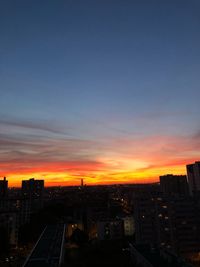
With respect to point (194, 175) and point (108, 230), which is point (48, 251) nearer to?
point (108, 230)

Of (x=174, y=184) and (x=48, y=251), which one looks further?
(x=174, y=184)

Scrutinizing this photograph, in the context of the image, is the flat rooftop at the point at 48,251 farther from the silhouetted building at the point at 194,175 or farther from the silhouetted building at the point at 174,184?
the silhouetted building at the point at 174,184

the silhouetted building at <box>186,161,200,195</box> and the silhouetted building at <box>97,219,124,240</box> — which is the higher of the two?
the silhouetted building at <box>186,161,200,195</box>

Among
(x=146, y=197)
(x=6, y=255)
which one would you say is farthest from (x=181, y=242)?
(x=6, y=255)

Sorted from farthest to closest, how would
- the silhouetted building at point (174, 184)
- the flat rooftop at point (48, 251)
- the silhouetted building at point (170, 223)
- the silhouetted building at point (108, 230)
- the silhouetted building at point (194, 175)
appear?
the silhouetted building at point (174, 184)
the silhouetted building at point (194, 175)
the silhouetted building at point (108, 230)
the silhouetted building at point (170, 223)
the flat rooftop at point (48, 251)

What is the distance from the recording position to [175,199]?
4694cm

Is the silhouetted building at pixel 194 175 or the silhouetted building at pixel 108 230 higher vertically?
the silhouetted building at pixel 194 175

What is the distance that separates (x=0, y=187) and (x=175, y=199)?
94.9m

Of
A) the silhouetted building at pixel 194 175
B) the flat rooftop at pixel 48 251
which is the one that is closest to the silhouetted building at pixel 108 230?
the flat rooftop at pixel 48 251

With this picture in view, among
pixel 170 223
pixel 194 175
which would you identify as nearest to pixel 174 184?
pixel 194 175

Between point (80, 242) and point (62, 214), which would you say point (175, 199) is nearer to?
point (80, 242)

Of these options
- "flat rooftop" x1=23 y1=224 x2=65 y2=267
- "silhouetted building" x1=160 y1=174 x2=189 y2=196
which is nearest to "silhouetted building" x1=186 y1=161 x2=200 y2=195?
"silhouetted building" x1=160 y1=174 x2=189 y2=196

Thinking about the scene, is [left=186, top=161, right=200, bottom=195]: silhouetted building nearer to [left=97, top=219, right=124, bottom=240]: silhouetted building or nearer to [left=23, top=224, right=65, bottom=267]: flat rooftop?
[left=97, top=219, right=124, bottom=240]: silhouetted building

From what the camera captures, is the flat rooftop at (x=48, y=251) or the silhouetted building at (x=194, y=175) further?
the silhouetted building at (x=194, y=175)
